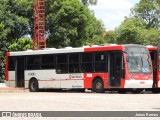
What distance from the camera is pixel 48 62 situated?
34.3 meters

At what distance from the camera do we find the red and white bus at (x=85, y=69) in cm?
3047

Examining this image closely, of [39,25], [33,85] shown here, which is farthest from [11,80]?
[39,25]

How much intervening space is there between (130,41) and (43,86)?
166 ft

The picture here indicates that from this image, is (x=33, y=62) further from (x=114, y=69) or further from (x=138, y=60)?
(x=138, y=60)

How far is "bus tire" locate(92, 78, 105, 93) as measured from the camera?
103ft

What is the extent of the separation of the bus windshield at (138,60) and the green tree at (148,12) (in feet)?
198

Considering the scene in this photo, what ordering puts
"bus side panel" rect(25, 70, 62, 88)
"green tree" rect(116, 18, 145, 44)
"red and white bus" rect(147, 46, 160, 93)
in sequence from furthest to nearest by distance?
"green tree" rect(116, 18, 145, 44) < "bus side panel" rect(25, 70, 62, 88) < "red and white bus" rect(147, 46, 160, 93)

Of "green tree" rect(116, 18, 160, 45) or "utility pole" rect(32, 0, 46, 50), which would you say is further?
"green tree" rect(116, 18, 160, 45)

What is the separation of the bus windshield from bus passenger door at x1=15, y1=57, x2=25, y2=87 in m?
8.49

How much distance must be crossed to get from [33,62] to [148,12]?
5925 centimetres

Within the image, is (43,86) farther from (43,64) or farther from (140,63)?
(140,63)

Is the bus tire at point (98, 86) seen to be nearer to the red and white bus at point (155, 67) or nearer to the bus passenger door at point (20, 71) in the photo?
the red and white bus at point (155, 67)

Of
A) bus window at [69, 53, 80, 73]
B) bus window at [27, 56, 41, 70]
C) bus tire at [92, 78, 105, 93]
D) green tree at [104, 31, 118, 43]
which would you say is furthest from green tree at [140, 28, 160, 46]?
bus tire at [92, 78, 105, 93]

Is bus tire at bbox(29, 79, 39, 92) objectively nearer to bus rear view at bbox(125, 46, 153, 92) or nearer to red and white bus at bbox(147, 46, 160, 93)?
bus rear view at bbox(125, 46, 153, 92)
